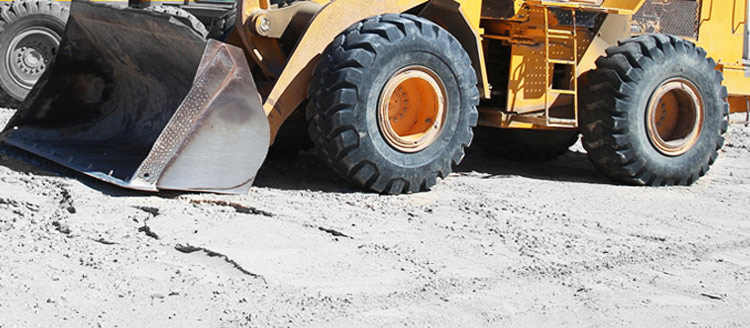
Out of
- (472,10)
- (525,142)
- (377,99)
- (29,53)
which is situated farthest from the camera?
(29,53)

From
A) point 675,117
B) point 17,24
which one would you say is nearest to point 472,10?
point 675,117

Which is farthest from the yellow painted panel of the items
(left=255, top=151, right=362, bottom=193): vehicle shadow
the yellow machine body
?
(left=255, top=151, right=362, bottom=193): vehicle shadow

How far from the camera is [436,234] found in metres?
5.54

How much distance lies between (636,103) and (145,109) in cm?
344

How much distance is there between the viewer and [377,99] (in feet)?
20.7

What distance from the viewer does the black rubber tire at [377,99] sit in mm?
6133

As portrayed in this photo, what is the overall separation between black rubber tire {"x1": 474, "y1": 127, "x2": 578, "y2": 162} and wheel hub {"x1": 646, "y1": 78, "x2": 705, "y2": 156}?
2.65 feet

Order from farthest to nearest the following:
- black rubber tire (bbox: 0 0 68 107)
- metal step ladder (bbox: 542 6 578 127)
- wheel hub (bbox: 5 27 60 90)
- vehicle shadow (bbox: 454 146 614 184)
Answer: wheel hub (bbox: 5 27 60 90) < black rubber tire (bbox: 0 0 68 107) < vehicle shadow (bbox: 454 146 614 184) < metal step ladder (bbox: 542 6 578 127)

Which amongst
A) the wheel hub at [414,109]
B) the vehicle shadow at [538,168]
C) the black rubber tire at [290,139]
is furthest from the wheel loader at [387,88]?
the black rubber tire at [290,139]

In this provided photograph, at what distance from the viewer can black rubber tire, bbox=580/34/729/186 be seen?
289 inches

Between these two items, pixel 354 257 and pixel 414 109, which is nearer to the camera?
pixel 354 257

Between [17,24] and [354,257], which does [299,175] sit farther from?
[17,24]

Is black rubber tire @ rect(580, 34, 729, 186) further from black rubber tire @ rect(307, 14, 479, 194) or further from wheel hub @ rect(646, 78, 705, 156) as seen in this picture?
black rubber tire @ rect(307, 14, 479, 194)

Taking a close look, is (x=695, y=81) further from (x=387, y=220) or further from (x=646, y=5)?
(x=387, y=220)
